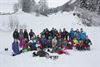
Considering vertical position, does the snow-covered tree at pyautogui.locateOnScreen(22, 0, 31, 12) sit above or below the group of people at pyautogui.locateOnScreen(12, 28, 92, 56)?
above

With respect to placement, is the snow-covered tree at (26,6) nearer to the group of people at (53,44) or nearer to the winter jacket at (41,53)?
the group of people at (53,44)

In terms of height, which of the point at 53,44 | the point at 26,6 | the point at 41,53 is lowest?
the point at 41,53

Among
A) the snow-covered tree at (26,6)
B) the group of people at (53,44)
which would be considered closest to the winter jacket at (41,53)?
the group of people at (53,44)

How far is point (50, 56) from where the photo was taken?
10930 mm

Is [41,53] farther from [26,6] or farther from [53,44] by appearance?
[26,6]

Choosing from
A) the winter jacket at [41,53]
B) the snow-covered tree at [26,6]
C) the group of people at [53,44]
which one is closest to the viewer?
the winter jacket at [41,53]

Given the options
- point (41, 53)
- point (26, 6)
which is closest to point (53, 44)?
point (41, 53)

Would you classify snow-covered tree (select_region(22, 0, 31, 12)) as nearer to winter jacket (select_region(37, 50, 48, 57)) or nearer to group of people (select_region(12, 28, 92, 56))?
group of people (select_region(12, 28, 92, 56))

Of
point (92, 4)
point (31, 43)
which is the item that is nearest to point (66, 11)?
point (92, 4)

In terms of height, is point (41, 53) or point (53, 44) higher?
point (53, 44)

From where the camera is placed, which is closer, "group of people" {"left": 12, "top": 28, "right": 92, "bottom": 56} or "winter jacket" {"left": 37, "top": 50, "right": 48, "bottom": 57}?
"winter jacket" {"left": 37, "top": 50, "right": 48, "bottom": 57}

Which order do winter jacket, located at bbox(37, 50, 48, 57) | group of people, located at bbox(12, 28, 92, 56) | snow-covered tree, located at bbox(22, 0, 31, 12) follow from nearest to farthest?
1. winter jacket, located at bbox(37, 50, 48, 57)
2. group of people, located at bbox(12, 28, 92, 56)
3. snow-covered tree, located at bbox(22, 0, 31, 12)

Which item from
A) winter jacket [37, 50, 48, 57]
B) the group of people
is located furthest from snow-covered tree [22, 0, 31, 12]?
winter jacket [37, 50, 48, 57]

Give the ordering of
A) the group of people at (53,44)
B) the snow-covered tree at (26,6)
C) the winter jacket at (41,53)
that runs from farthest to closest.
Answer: the snow-covered tree at (26,6)
the group of people at (53,44)
the winter jacket at (41,53)
